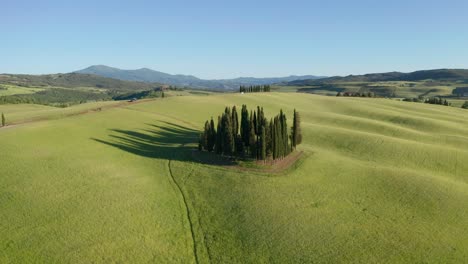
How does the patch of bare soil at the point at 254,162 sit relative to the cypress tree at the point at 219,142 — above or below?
below

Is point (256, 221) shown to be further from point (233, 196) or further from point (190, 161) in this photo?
point (190, 161)

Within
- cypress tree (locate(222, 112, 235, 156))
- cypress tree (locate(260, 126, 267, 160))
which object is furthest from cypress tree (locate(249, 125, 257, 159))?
cypress tree (locate(222, 112, 235, 156))

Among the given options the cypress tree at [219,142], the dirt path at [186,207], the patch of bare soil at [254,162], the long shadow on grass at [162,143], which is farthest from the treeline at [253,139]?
the dirt path at [186,207]

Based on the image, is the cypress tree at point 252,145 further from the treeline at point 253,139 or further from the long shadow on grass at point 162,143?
the long shadow on grass at point 162,143

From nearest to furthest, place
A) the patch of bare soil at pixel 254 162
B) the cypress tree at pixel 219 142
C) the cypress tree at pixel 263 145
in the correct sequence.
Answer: the patch of bare soil at pixel 254 162
the cypress tree at pixel 263 145
the cypress tree at pixel 219 142

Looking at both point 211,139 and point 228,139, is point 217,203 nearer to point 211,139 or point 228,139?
point 228,139

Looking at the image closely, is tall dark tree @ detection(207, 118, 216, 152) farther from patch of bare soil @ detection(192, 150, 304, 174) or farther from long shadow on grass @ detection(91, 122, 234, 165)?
long shadow on grass @ detection(91, 122, 234, 165)

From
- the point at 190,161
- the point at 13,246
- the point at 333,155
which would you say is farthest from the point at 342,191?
the point at 13,246
